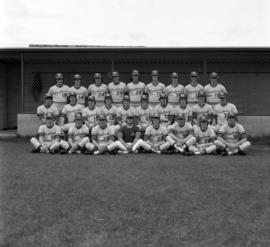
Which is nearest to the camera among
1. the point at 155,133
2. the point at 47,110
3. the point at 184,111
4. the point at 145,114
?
the point at 155,133

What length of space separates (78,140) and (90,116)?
939 millimetres

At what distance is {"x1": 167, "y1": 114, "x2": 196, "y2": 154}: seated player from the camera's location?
34.9 ft

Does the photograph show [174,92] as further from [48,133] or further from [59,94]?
[48,133]

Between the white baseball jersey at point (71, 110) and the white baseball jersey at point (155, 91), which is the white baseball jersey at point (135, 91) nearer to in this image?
the white baseball jersey at point (155, 91)

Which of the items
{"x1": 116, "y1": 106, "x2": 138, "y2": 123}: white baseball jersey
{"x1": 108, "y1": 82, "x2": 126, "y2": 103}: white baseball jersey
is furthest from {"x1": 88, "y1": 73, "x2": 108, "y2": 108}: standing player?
{"x1": 116, "y1": 106, "x2": 138, "y2": 123}: white baseball jersey

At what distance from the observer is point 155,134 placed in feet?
36.2

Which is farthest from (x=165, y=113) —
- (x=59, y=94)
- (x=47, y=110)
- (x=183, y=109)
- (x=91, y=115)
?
(x=47, y=110)

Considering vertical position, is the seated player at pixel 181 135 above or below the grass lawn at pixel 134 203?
above

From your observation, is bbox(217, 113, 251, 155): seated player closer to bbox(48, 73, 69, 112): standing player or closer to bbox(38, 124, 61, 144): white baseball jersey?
bbox(38, 124, 61, 144): white baseball jersey

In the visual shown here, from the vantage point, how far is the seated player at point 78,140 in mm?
10477

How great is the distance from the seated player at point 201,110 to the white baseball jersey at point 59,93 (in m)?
3.45

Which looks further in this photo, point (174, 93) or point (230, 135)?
point (174, 93)

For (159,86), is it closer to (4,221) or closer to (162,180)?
(162,180)

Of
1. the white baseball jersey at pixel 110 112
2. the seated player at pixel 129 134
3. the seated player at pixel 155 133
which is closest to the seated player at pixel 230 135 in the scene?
the seated player at pixel 155 133
